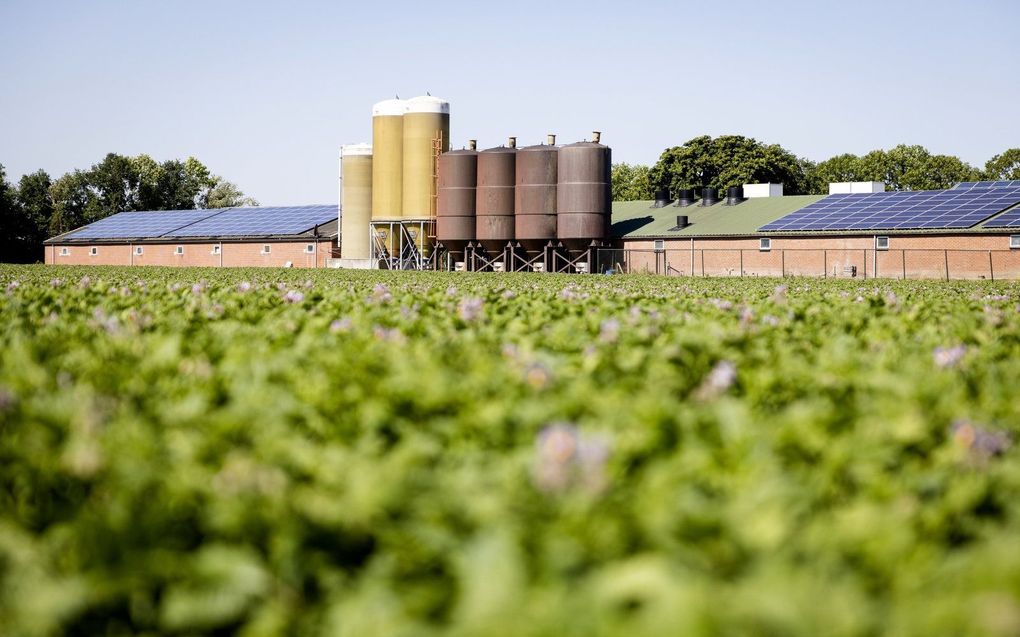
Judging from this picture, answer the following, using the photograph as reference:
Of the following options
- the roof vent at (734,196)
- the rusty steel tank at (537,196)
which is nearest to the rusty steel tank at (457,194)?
the rusty steel tank at (537,196)

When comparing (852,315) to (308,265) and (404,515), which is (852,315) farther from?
(308,265)

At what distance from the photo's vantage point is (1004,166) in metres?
100

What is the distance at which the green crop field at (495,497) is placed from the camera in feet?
6.10

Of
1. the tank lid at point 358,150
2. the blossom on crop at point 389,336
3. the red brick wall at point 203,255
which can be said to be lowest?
the blossom on crop at point 389,336

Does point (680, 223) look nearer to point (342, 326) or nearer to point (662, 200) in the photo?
point (662, 200)

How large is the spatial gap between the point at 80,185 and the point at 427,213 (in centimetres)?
5643

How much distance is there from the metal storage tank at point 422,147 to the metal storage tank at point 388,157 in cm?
47

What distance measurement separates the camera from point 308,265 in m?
59.8

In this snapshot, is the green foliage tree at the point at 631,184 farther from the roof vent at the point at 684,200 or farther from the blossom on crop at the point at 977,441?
the blossom on crop at the point at 977,441

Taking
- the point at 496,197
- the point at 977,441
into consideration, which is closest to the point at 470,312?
the point at 977,441

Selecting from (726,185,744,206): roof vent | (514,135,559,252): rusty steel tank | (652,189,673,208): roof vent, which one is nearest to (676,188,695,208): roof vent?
(652,189,673,208): roof vent

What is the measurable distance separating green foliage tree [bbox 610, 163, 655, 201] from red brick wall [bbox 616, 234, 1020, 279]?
2026 cm

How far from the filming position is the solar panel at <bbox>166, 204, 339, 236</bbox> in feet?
205

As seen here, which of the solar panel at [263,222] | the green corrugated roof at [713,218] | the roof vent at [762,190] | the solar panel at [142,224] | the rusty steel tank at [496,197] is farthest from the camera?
the solar panel at [142,224]
